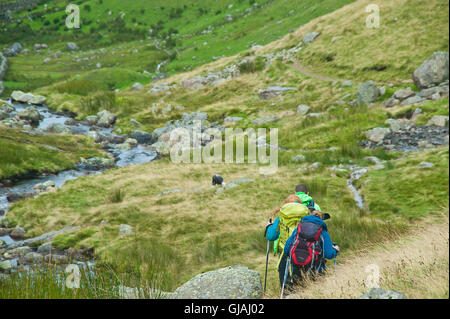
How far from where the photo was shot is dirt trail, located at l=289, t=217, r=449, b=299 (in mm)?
5441

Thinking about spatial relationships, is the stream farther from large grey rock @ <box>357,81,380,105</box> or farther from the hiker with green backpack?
large grey rock @ <box>357,81,380,105</box>

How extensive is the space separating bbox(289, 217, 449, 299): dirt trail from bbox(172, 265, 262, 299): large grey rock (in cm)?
124

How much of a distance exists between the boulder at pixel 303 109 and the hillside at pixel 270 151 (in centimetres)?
27

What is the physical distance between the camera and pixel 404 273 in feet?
20.8


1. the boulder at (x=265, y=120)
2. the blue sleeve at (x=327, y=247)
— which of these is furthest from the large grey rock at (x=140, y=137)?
the blue sleeve at (x=327, y=247)

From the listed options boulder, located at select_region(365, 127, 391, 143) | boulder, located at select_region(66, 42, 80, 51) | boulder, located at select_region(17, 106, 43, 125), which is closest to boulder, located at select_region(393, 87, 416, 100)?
boulder, located at select_region(365, 127, 391, 143)

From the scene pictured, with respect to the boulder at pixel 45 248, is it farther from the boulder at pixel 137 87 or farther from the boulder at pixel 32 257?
the boulder at pixel 137 87

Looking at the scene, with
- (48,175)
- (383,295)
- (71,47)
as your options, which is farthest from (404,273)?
(71,47)

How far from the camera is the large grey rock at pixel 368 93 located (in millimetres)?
32969

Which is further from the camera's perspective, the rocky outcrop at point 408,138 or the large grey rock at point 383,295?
the rocky outcrop at point 408,138

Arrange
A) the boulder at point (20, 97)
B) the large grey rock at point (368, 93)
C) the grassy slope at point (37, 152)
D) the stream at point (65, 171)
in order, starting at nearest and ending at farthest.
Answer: the stream at point (65, 171) < the grassy slope at point (37, 152) < the large grey rock at point (368, 93) < the boulder at point (20, 97)

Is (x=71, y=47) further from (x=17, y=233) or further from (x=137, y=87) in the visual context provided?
(x=17, y=233)

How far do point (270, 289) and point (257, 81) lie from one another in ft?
154

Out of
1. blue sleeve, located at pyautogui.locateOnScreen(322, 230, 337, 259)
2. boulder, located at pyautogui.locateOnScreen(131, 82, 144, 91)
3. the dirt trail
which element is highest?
boulder, located at pyautogui.locateOnScreen(131, 82, 144, 91)
